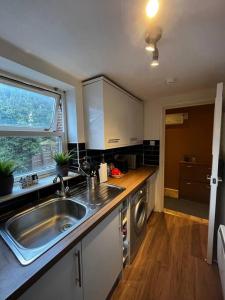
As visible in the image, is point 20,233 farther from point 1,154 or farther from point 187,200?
point 187,200

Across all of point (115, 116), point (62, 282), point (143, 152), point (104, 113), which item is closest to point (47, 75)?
point (104, 113)

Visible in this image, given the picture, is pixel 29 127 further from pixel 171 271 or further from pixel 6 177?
pixel 171 271

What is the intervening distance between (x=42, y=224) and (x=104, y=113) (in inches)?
47.7

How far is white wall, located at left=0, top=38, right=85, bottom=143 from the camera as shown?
1124 mm

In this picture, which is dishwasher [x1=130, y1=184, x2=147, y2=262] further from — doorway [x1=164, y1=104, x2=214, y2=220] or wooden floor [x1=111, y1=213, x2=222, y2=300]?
doorway [x1=164, y1=104, x2=214, y2=220]

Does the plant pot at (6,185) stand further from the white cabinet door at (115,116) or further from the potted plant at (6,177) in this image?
the white cabinet door at (115,116)

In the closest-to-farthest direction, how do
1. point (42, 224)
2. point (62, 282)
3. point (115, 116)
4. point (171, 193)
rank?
point (62, 282) → point (42, 224) → point (115, 116) → point (171, 193)

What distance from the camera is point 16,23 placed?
89cm

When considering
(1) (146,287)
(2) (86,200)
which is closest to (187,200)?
(1) (146,287)

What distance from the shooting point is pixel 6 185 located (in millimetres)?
1178

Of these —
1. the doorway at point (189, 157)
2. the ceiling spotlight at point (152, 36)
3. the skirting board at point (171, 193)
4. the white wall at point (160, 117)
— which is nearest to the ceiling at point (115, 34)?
the ceiling spotlight at point (152, 36)

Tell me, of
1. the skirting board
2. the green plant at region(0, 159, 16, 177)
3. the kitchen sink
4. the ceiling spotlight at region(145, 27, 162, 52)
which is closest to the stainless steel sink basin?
the kitchen sink

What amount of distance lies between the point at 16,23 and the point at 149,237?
8.32 feet

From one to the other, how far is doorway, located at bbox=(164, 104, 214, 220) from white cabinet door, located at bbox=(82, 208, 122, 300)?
6.12 ft
